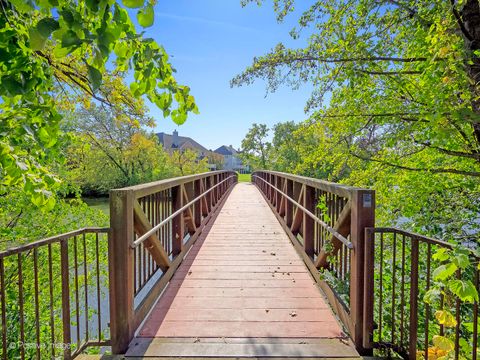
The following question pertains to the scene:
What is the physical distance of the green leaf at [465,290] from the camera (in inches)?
54.1

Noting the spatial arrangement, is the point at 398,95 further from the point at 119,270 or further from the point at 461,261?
the point at 119,270

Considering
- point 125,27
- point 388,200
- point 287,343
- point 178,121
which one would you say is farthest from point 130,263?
point 388,200

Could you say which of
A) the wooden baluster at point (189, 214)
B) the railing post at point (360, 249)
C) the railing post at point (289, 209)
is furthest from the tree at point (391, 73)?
the wooden baluster at point (189, 214)

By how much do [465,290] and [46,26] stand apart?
6.57 ft

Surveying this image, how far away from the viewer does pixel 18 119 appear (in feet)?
6.22

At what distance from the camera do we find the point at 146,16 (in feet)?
3.64

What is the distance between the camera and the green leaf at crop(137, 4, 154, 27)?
1.09 meters

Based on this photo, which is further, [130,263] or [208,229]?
[208,229]

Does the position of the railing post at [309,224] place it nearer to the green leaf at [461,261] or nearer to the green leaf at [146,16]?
the green leaf at [461,261]

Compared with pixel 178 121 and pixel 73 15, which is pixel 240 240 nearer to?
pixel 178 121

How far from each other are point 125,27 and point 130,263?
5.64ft

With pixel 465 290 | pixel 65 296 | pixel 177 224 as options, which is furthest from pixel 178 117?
pixel 177 224

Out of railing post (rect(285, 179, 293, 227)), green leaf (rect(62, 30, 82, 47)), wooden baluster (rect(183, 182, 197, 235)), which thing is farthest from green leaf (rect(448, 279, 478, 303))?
railing post (rect(285, 179, 293, 227))

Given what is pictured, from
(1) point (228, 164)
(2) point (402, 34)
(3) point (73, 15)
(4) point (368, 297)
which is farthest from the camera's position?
(1) point (228, 164)
